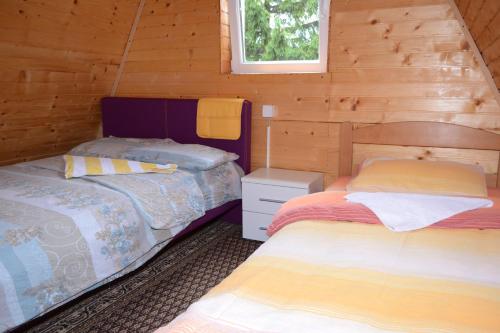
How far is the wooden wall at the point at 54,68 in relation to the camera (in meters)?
2.62

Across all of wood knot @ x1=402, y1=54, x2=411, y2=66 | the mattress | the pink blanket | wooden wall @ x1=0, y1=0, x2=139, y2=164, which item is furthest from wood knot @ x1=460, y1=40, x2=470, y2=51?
wooden wall @ x1=0, y1=0, x2=139, y2=164

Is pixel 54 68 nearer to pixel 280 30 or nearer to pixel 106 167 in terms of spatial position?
pixel 106 167

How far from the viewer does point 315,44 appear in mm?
3037

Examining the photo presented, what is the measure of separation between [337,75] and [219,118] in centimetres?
93

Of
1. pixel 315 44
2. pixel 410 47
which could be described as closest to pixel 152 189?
pixel 315 44

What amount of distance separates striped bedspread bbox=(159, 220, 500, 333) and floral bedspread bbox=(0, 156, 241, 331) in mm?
806

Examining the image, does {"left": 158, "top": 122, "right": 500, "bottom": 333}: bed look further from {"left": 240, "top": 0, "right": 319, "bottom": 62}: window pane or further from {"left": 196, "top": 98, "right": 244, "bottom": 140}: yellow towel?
{"left": 240, "top": 0, "right": 319, "bottom": 62}: window pane

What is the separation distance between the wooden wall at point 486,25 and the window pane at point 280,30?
1.00m

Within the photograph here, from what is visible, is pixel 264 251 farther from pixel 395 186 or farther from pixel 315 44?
pixel 315 44

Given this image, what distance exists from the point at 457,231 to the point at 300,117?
1576mm

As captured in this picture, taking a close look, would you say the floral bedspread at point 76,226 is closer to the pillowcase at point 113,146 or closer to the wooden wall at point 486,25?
the pillowcase at point 113,146

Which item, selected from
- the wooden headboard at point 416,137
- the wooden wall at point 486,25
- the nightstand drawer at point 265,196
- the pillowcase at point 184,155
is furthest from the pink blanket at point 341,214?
the pillowcase at point 184,155

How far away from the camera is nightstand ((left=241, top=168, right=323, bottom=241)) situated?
2754 mm

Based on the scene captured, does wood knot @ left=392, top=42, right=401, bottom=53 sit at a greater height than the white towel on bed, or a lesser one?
greater
